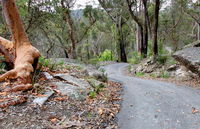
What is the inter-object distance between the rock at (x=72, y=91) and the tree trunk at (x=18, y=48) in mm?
857

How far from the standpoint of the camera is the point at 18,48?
5387 millimetres

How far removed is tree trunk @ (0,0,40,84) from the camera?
4551mm

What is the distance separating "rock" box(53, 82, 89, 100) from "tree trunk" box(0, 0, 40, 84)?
0.86 meters

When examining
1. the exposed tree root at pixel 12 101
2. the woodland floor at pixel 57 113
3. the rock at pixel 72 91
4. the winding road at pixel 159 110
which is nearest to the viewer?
the woodland floor at pixel 57 113

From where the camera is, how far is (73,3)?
13422 millimetres

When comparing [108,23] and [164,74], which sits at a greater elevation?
[108,23]

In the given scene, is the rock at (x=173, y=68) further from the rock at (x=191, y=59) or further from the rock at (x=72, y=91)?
the rock at (x=72, y=91)

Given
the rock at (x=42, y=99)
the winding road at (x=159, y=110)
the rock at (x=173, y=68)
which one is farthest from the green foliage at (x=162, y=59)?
the rock at (x=42, y=99)

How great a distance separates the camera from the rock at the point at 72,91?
438cm

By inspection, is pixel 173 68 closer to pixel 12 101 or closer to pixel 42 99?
pixel 42 99

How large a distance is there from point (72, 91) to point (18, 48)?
2360mm

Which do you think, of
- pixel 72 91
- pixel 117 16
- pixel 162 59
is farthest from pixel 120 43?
pixel 72 91

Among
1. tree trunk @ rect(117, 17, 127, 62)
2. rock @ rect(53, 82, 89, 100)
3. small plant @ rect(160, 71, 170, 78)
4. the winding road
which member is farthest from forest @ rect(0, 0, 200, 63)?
rock @ rect(53, 82, 89, 100)

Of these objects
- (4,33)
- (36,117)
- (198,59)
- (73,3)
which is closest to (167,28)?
(73,3)
